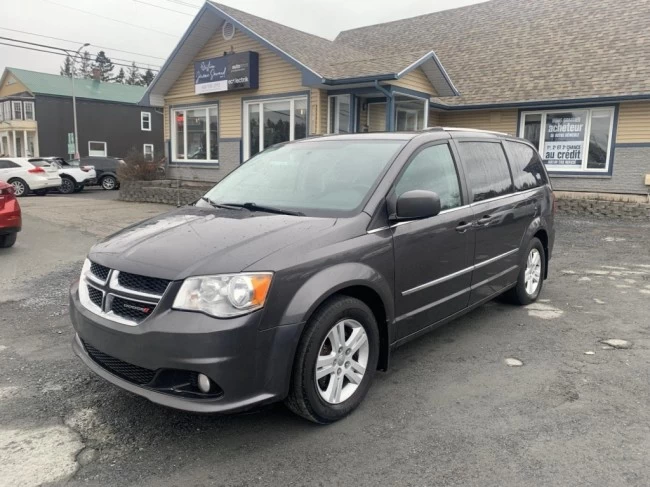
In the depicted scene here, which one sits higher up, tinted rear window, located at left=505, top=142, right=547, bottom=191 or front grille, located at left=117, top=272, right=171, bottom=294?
tinted rear window, located at left=505, top=142, right=547, bottom=191

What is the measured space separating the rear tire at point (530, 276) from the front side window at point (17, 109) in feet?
126

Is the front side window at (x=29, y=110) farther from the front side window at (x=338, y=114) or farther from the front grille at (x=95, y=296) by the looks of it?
the front grille at (x=95, y=296)

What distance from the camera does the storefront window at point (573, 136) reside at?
14.4 meters

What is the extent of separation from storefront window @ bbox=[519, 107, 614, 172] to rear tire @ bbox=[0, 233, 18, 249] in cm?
1349

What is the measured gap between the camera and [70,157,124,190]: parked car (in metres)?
23.9

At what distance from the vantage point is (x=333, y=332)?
122 inches

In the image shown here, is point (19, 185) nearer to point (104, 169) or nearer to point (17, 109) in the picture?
point (104, 169)

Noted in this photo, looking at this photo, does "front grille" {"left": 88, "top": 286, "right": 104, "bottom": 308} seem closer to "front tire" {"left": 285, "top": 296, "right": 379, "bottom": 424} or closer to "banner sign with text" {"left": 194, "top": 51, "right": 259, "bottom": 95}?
"front tire" {"left": 285, "top": 296, "right": 379, "bottom": 424}

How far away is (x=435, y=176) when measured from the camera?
4078 millimetres

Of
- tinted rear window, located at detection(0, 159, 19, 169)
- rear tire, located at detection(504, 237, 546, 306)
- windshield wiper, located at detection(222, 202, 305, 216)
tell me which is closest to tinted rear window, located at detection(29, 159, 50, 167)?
tinted rear window, located at detection(0, 159, 19, 169)

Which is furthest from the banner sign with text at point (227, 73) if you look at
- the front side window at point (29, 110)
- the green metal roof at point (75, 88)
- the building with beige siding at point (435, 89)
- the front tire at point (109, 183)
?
the front side window at point (29, 110)

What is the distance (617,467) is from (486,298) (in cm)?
211

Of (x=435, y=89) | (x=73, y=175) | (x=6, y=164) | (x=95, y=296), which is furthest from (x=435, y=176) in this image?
(x=73, y=175)

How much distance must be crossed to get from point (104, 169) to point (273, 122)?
1209 cm
